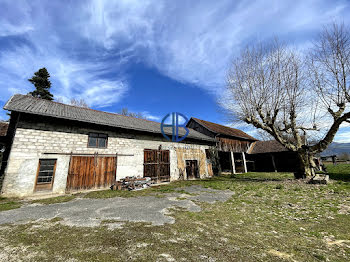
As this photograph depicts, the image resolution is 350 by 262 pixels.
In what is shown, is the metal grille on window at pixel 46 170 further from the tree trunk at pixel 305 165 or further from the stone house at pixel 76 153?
the tree trunk at pixel 305 165

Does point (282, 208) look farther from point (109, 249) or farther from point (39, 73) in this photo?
point (39, 73)

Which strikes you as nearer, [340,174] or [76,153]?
[76,153]

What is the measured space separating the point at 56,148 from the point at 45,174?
1346 mm

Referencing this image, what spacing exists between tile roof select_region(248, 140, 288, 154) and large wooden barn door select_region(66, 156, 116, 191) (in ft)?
61.7

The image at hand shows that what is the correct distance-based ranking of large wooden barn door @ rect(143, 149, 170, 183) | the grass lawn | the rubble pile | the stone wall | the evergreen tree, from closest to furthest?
the grass lawn, the stone wall, the rubble pile, large wooden barn door @ rect(143, 149, 170, 183), the evergreen tree

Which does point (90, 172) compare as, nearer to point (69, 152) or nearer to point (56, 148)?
point (69, 152)

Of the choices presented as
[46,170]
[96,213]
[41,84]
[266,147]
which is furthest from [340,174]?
[41,84]

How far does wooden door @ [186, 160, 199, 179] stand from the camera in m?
13.4

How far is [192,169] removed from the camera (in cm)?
1378

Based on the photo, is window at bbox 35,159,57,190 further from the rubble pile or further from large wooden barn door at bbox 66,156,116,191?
the rubble pile

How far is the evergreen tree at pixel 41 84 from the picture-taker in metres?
22.3

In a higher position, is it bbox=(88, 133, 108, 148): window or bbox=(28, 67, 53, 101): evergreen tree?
bbox=(28, 67, 53, 101): evergreen tree

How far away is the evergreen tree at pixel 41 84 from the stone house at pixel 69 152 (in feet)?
48.4

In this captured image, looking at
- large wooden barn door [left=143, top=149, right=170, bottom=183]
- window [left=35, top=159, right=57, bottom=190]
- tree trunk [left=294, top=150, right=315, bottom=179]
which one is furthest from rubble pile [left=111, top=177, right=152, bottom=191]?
tree trunk [left=294, top=150, right=315, bottom=179]
